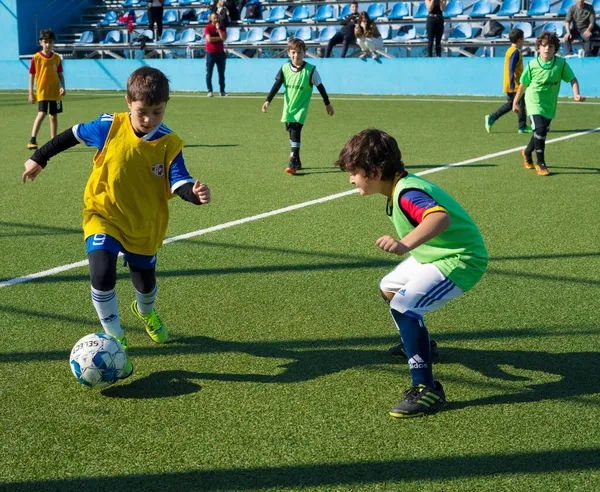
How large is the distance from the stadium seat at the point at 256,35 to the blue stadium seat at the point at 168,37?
3003 mm

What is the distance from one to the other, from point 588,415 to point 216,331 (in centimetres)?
204

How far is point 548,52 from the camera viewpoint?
383 inches

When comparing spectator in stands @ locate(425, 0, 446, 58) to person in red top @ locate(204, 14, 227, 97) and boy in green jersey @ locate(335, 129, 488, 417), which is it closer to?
person in red top @ locate(204, 14, 227, 97)

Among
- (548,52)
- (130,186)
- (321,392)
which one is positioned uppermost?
(548,52)

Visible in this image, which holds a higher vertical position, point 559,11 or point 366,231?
point 559,11

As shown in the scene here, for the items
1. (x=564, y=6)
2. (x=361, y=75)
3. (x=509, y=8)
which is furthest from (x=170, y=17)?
(x=564, y=6)

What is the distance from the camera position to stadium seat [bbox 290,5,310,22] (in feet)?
87.0

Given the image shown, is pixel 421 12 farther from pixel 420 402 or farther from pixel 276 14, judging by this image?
pixel 420 402

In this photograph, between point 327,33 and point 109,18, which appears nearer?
point 327,33

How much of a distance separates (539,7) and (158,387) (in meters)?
21.7

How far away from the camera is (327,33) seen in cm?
2548

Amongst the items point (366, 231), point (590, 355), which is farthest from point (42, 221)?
point (590, 355)

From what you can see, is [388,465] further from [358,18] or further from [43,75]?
[358,18]

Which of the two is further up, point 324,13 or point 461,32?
point 324,13
